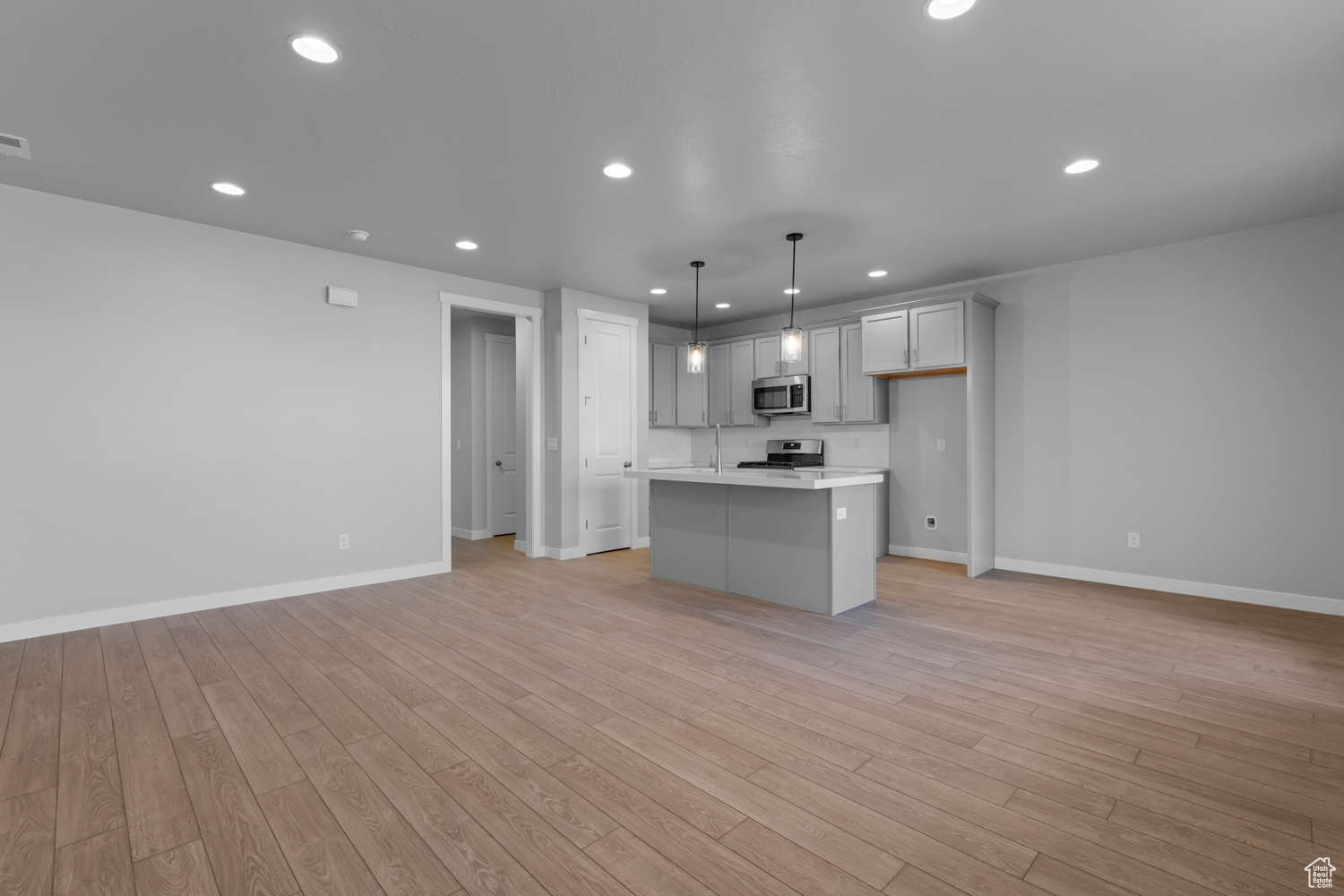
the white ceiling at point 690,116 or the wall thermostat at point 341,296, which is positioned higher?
the white ceiling at point 690,116

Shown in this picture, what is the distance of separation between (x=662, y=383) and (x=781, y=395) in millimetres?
1625

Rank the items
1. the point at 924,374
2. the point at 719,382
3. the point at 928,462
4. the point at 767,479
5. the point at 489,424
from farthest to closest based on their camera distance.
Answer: the point at 719,382 < the point at 489,424 < the point at 928,462 < the point at 924,374 < the point at 767,479

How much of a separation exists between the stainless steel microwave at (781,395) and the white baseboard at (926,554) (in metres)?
1.75

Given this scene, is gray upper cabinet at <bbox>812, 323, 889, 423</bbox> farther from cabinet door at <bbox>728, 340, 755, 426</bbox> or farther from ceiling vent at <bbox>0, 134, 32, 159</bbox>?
ceiling vent at <bbox>0, 134, 32, 159</bbox>

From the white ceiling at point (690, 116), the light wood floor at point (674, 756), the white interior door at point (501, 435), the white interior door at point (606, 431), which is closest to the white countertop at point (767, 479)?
the light wood floor at point (674, 756)

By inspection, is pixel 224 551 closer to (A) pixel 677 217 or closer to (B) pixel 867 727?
(A) pixel 677 217

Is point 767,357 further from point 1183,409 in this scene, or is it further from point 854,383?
point 1183,409

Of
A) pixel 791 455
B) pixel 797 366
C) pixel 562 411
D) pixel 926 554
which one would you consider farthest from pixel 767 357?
pixel 926 554

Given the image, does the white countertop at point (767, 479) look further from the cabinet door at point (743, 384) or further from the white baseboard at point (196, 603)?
the cabinet door at point (743, 384)

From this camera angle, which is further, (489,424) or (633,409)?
(489,424)

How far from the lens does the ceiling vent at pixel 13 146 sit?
3.07 m

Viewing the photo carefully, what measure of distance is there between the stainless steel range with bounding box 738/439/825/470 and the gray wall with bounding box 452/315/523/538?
10.7ft

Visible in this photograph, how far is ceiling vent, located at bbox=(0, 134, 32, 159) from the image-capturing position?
3.07 metres

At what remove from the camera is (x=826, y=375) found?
673 centimetres
